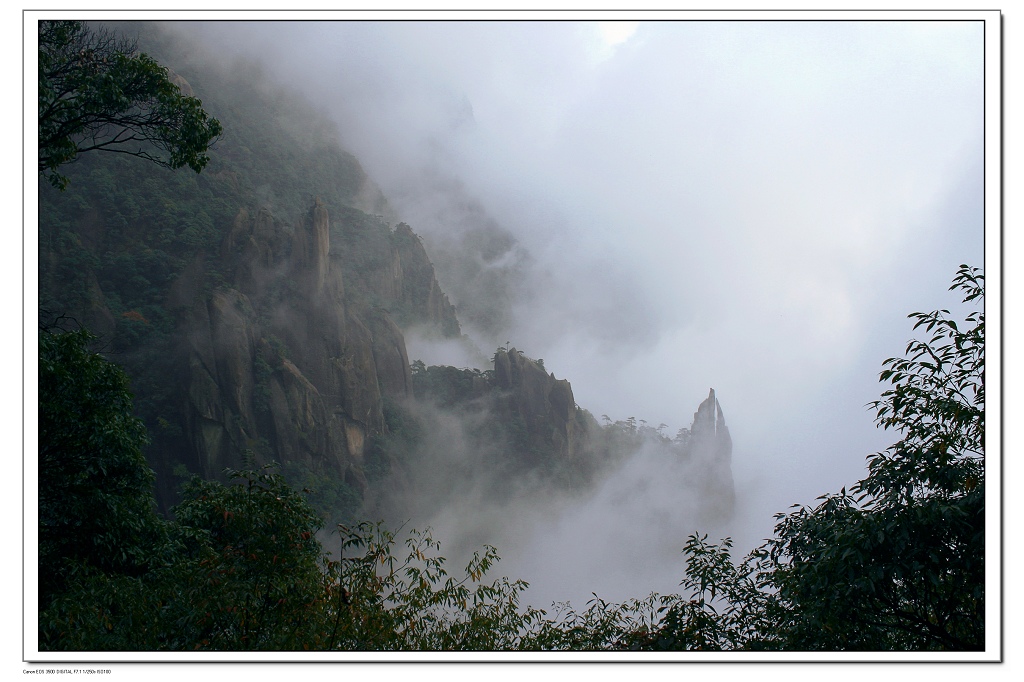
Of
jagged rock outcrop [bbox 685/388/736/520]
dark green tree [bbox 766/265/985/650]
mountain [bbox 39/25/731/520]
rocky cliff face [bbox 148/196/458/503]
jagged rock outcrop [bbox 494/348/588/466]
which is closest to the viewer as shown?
dark green tree [bbox 766/265/985/650]

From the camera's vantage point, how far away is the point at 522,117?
14.1 m

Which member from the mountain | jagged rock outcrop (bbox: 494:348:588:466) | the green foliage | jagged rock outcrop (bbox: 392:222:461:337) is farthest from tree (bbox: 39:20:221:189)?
jagged rock outcrop (bbox: 392:222:461:337)

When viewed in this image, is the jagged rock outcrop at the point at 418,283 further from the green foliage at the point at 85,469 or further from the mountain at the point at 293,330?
the green foliage at the point at 85,469

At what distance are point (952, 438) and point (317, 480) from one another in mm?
13243

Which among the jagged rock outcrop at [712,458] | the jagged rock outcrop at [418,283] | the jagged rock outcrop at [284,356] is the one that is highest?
the jagged rock outcrop at [418,283]

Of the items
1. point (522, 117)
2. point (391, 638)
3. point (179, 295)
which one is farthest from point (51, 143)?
point (179, 295)

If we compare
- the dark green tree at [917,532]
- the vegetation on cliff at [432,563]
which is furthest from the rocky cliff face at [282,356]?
the dark green tree at [917,532]

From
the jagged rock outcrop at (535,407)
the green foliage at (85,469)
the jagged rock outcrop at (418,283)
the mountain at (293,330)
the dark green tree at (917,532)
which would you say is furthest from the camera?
the jagged rock outcrop at (418,283)

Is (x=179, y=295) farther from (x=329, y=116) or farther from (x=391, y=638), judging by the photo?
(x=391, y=638)

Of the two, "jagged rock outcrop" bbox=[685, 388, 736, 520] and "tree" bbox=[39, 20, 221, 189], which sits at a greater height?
"tree" bbox=[39, 20, 221, 189]

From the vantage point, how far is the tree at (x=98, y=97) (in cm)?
373

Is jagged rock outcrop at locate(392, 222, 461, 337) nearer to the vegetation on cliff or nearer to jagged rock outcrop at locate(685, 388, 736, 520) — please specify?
jagged rock outcrop at locate(685, 388, 736, 520)

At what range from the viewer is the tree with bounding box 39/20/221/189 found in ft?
12.3

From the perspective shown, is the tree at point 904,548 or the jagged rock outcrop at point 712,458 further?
the jagged rock outcrop at point 712,458
